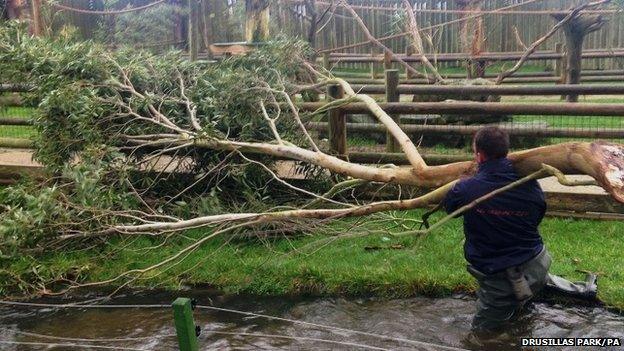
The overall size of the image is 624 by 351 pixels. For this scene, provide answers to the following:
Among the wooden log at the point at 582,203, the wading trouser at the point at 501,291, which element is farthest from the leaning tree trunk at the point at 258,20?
the wading trouser at the point at 501,291

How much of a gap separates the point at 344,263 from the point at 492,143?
232 cm

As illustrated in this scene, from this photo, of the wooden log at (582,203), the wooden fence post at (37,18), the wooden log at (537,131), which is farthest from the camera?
the wooden fence post at (37,18)

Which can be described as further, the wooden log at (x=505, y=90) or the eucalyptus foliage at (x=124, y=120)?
the wooden log at (x=505, y=90)

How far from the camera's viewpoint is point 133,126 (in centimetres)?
736

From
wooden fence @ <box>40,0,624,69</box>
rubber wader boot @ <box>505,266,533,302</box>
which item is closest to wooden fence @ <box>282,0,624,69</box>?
wooden fence @ <box>40,0,624,69</box>

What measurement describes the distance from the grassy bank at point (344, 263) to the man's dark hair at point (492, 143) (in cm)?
154

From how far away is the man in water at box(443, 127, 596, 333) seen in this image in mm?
4461

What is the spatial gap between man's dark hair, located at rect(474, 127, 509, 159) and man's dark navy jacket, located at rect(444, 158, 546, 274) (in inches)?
2.3

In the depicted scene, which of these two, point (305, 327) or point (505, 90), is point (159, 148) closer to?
point (305, 327)

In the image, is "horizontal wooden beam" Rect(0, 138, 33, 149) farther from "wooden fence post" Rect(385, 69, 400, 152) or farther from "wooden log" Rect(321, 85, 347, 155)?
"wooden fence post" Rect(385, 69, 400, 152)

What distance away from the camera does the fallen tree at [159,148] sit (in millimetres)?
6227

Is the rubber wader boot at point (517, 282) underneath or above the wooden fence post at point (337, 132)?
underneath

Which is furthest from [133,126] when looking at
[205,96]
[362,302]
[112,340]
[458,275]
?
[458,275]

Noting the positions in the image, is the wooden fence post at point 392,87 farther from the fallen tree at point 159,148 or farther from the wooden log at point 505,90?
the fallen tree at point 159,148
